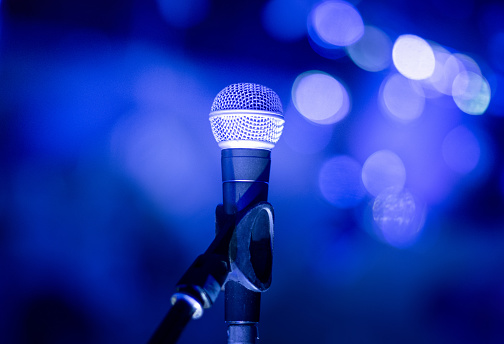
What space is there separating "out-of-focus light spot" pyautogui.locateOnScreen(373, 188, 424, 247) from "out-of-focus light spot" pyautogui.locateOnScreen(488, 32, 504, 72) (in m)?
0.64

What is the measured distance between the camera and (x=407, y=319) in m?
1.77

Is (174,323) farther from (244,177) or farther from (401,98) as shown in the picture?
(401,98)

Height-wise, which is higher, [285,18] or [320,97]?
[285,18]

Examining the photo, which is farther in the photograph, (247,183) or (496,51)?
(496,51)

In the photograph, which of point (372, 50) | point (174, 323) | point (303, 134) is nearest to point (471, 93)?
point (372, 50)

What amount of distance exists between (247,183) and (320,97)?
35.5 inches

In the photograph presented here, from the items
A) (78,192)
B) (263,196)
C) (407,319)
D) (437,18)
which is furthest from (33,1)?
(407,319)

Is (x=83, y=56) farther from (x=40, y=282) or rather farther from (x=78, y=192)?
(x=40, y=282)

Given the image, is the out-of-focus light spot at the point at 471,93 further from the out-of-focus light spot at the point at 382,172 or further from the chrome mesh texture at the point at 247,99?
the chrome mesh texture at the point at 247,99

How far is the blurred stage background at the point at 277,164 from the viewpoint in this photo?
147 cm

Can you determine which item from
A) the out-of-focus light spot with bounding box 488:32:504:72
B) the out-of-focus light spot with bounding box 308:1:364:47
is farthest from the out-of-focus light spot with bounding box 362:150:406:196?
the out-of-focus light spot with bounding box 488:32:504:72

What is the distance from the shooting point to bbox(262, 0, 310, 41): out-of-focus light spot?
5.59 feet

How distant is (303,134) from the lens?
5.62ft

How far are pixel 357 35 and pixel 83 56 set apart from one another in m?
0.95
